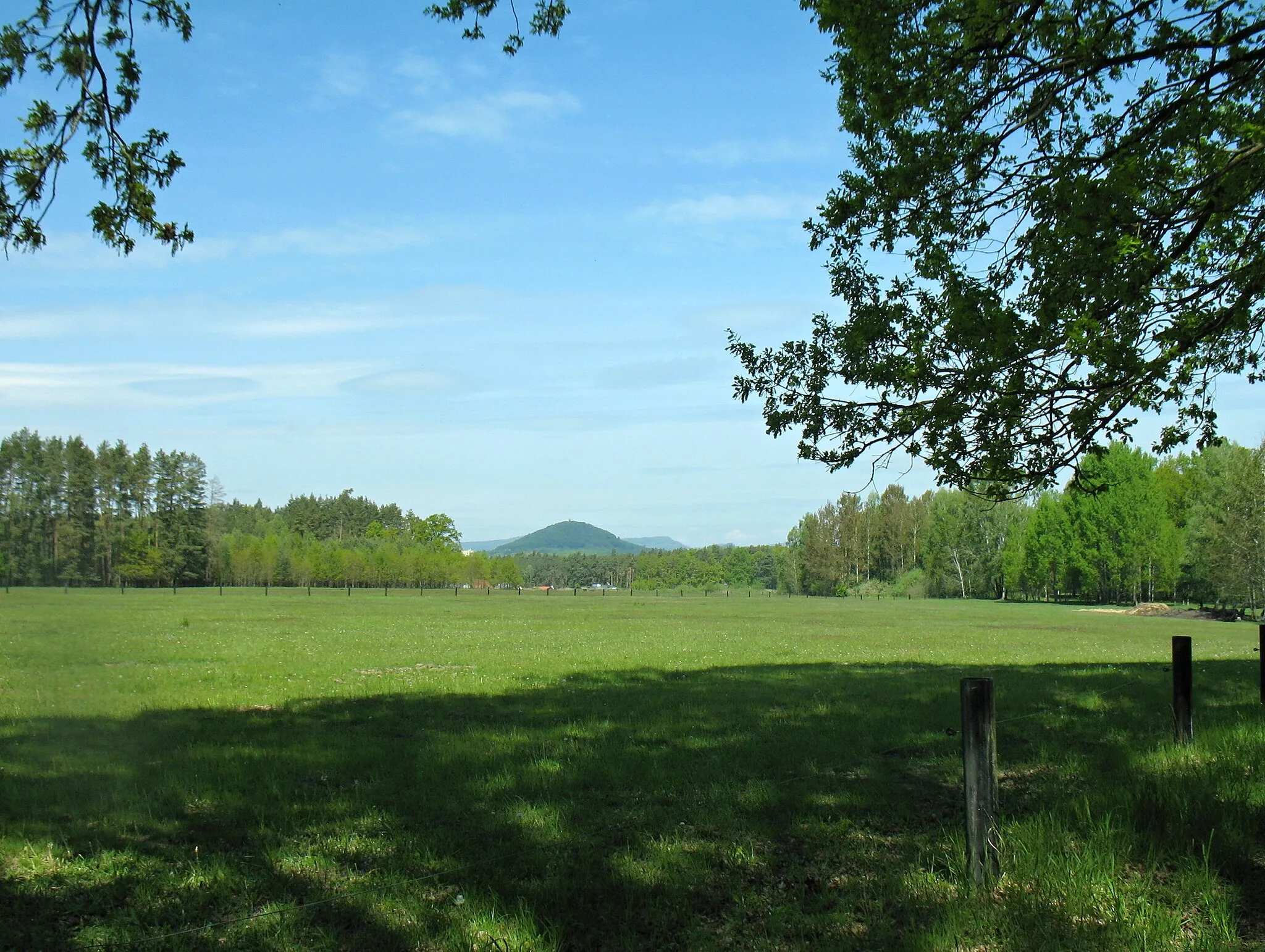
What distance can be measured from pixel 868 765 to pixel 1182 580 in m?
95.8

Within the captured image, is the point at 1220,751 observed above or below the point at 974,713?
below

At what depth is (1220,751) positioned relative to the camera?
26.7 feet

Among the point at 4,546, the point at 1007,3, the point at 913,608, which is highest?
the point at 1007,3

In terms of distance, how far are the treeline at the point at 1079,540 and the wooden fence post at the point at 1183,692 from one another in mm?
3741

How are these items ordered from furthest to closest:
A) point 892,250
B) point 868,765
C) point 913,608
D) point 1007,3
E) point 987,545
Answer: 1. point 987,545
2. point 913,608
3. point 892,250
4. point 1007,3
5. point 868,765

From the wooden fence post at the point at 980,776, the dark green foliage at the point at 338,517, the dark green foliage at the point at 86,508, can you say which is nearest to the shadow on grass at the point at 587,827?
the wooden fence post at the point at 980,776

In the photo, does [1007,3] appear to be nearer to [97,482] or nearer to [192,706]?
[192,706]

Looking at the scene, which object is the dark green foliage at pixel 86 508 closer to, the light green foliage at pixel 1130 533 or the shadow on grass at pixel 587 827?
the shadow on grass at pixel 587 827

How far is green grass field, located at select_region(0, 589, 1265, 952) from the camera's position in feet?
17.2

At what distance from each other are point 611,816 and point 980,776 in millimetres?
3248

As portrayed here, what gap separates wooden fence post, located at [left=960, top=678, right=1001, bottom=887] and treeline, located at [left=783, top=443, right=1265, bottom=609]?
7.88m

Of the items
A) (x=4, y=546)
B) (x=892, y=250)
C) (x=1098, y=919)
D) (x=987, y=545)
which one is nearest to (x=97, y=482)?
(x=4, y=546)

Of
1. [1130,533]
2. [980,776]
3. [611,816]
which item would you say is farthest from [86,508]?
[1130,533]

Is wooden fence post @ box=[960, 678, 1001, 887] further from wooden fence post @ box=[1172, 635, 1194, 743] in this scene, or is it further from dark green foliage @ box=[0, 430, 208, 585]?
dark green foliage @ box=[0, 430, 208, 585]
